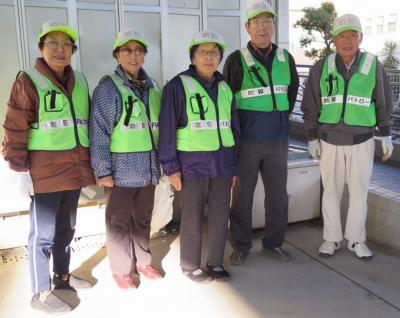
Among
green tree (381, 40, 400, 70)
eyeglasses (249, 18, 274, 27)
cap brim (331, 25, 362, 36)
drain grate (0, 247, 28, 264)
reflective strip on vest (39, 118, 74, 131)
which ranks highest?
green tree (381, 40, 400, 70)

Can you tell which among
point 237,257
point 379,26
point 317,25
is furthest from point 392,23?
point 237,257

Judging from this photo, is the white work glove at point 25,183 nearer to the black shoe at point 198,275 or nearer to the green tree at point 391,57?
the black shoe at point 198,275

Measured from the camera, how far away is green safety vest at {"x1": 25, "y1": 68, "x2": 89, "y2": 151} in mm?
2409

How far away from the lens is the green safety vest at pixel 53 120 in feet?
7.90

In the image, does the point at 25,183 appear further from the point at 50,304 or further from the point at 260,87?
the point at 260,87

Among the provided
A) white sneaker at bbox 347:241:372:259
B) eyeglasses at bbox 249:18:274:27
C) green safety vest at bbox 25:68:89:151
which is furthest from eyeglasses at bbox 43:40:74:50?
white sneaker at bbox 347:241:372:259

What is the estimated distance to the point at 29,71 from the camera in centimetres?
245

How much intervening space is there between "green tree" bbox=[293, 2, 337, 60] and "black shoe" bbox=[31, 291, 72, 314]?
12113 millimetres

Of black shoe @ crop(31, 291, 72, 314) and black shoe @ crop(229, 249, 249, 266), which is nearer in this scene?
black shoe @ crop(31, 291, 72, 314)

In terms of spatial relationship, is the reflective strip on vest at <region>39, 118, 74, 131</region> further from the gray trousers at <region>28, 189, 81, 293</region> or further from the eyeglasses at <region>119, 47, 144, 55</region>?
the eyeglasses at <region>119, 47, 144, 55</region>

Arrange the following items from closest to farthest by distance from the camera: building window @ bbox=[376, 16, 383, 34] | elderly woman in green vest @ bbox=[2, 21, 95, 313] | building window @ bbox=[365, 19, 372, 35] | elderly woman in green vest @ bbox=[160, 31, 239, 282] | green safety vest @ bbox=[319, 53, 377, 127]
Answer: elderly woman in green vest @ bbox=[2, 21, 95, 313], elderly woman in green vest @ bbox=[160, 31, 239, 282], green safety vest @ bbox=[319, 53, 377, 127], building window @ bbox=[376, 16, 383, 34], building window @ bbox=[365, 19, 372, 35]

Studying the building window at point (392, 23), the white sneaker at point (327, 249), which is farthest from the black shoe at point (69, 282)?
the building window at point (392, 23)

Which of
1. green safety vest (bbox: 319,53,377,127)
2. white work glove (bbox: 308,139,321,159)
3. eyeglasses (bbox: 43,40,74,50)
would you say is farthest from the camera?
white work glove (bbox: 308,139,321,159)

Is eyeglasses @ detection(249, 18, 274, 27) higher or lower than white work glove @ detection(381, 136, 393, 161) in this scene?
Answer: higher
